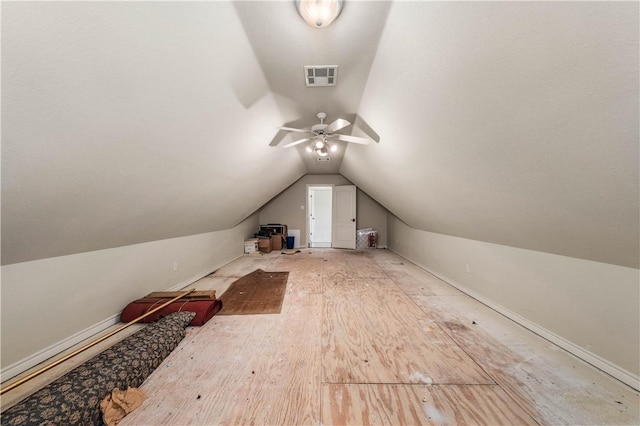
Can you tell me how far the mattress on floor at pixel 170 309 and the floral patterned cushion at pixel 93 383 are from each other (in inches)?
14.4

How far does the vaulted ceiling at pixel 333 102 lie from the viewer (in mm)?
918

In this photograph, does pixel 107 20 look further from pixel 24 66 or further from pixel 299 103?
pixel 299 103

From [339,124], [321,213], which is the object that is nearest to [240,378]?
[339,124]

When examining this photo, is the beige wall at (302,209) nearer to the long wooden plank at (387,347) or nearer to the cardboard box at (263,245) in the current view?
the cardboard box at (263,245)

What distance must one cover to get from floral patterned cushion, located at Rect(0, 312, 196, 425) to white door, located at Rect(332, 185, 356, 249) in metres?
5.08

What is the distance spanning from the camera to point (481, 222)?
8.01 feet

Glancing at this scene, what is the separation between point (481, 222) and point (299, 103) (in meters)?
2.54

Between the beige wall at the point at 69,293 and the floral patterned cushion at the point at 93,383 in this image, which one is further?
the beige wall at the point at 69,293

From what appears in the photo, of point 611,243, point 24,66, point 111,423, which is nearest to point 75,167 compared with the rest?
point 24,66

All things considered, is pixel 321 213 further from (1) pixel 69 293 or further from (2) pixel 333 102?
(1) pixel 69 293

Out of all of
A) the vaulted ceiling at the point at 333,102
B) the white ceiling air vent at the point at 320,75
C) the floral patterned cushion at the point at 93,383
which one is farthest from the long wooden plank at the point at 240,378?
the white ceiling air vent at the point at 320,75

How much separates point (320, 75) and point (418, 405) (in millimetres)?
2633

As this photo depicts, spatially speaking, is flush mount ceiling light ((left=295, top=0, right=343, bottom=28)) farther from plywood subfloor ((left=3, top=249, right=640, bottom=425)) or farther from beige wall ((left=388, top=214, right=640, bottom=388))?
→ beige wall ((left=388, top=214, right=640, bottom=388))

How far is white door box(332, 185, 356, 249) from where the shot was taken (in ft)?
21.2
